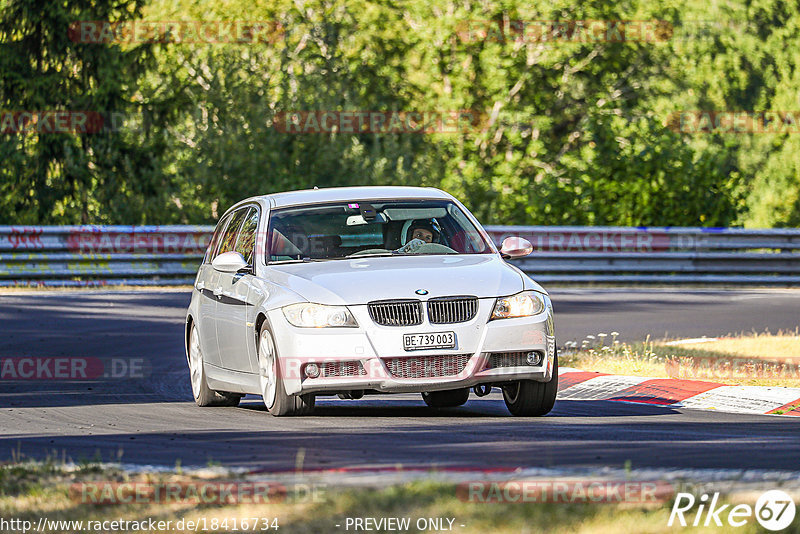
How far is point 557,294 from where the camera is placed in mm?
24266

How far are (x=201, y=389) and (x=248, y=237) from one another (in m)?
1.30

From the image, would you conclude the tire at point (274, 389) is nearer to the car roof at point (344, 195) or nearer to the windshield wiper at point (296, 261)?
the windshield wiper at point (296, 261)

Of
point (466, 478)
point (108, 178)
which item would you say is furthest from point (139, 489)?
point (108, 178)

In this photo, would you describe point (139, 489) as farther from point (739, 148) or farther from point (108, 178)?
point (739, 148)

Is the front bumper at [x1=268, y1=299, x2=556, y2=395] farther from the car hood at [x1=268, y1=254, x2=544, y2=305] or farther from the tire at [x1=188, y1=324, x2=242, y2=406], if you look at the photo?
the tire at [x1=188, y1=324, x2=242, y2=406]

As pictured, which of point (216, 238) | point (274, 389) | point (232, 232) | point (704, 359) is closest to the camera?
point (274, 389)

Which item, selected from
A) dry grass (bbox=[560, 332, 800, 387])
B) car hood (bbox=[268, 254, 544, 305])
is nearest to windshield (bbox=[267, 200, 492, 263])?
car hood (bbox=[268, 254, 544, 305])

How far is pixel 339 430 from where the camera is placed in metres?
9.50

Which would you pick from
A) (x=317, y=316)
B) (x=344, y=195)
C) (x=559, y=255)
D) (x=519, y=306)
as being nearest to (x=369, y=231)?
(x=344, y=195)

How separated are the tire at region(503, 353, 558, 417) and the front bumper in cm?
35

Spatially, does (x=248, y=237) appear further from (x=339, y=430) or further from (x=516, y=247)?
(x=339, y=430)

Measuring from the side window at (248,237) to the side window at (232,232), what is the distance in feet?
0.63

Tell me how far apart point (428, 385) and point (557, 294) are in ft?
47.7

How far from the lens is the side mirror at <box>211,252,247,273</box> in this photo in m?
11.1
